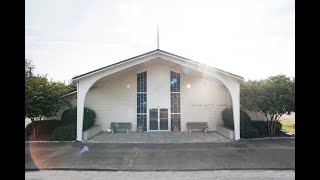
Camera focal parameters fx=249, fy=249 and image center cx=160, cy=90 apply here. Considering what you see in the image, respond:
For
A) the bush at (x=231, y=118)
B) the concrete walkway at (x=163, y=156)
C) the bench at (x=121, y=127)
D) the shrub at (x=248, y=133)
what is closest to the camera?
the concrete walkway at (x=163, y=156)

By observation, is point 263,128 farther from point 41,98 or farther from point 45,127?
point 45,127

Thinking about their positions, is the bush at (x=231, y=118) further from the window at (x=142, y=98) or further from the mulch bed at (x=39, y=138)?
the mulch bed at (x=39, y=138)

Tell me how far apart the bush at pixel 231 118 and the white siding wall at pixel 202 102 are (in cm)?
88

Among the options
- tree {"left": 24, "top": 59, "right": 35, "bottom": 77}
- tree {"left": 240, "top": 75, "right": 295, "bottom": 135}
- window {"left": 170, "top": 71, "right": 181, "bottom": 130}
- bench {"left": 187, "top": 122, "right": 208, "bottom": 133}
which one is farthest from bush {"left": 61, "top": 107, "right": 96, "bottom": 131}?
tree {"left": 240, "top": 75, "right": 295, "bottom": 135}

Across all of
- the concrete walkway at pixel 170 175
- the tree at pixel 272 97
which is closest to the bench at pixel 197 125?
the tree at pixel 272 97

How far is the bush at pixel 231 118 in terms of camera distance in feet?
50.5

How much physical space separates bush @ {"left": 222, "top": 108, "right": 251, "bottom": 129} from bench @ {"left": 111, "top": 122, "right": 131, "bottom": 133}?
6.76 metres

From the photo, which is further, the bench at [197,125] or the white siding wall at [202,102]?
the white siding wall at [202,102]

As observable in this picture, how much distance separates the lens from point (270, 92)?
15219 millimetres

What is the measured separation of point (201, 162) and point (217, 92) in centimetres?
972

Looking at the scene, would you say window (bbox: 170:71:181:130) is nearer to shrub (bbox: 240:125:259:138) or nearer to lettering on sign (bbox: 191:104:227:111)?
lettering on sign (bbox: 191:104:227:111)

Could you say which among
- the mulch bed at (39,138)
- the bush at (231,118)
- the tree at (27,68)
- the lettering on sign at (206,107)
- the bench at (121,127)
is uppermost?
the tree at (27,68)
